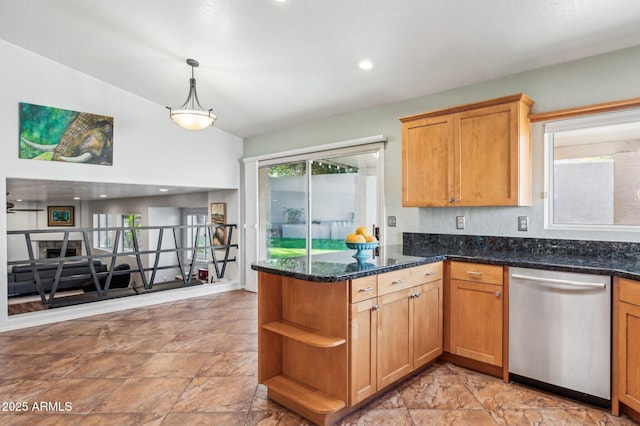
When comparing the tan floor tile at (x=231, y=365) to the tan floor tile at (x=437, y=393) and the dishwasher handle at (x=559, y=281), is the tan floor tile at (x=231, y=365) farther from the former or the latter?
the dishwasher handle at (x=559, y=281)

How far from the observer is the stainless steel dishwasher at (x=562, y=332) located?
2.23 m

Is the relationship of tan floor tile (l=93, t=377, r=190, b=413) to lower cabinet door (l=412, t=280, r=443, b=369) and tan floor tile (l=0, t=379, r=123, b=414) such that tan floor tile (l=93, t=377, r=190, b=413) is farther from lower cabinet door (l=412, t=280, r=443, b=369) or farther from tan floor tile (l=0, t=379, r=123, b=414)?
lower cabinet door (l=412, t=280, r=443, b=369)

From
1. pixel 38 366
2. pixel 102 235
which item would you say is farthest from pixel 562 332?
pixel 102 235

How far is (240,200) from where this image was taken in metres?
5.98

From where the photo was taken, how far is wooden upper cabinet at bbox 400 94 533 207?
2863mm

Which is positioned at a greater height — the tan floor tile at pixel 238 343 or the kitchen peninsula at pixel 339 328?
the kitchen peninsula at pixel 339 328

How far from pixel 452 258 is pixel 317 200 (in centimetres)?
239

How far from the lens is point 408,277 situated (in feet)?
8.32

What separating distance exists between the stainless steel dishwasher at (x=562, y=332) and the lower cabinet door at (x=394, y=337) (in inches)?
29.1

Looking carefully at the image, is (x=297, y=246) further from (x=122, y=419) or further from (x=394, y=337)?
(x=122, y=419)

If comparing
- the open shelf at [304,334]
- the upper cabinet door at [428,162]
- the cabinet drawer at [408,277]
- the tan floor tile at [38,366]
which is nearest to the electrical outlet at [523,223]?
the upper cabinet door at [428,162]

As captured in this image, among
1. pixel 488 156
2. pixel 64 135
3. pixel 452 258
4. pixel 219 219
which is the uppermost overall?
pixel 64 135

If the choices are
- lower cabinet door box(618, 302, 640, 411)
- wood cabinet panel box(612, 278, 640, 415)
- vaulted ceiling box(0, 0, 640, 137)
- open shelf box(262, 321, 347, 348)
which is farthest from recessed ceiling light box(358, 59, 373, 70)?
lower cabinet door box(618, 302, 640, 411)

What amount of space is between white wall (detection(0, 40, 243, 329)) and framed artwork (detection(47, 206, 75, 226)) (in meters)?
8.30
